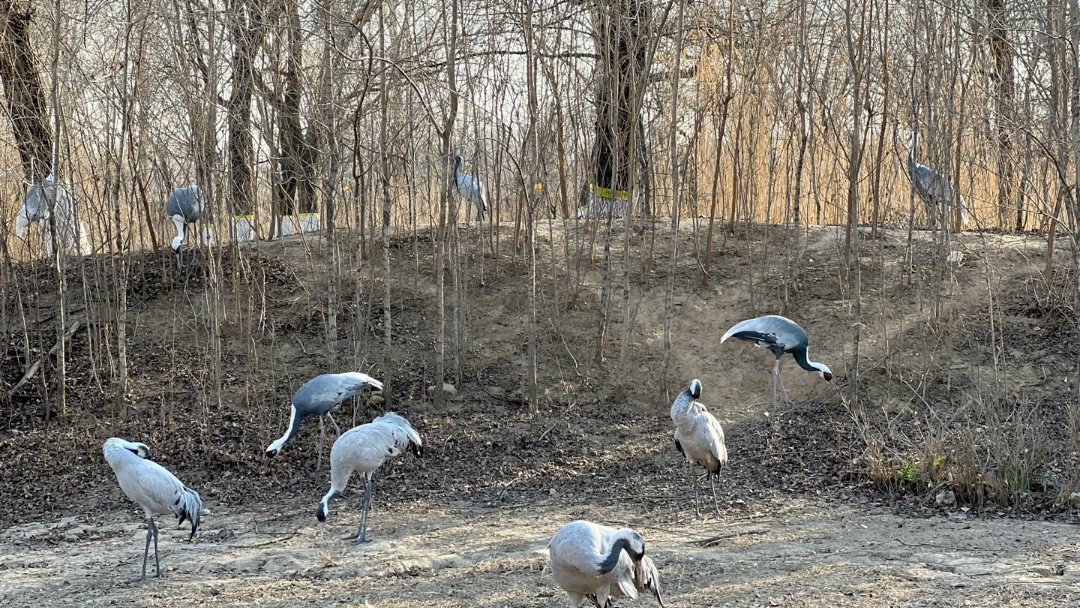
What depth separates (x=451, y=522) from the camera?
6680 millimetres

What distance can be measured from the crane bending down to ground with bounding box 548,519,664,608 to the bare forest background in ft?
9.14

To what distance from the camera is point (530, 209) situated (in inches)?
344

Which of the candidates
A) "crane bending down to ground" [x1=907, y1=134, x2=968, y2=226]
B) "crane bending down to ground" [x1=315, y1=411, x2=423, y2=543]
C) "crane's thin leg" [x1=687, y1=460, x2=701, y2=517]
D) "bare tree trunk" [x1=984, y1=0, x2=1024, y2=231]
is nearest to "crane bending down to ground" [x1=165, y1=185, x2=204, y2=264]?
"crane bending down to ground" [x1=315, y1=411, x2=423, y2=543]

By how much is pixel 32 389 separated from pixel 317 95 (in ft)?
11.5

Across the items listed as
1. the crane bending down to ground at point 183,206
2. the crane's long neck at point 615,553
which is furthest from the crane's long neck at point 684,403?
the crane bending down to ground at point 183,206

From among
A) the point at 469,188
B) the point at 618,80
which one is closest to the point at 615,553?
the point at 618,80

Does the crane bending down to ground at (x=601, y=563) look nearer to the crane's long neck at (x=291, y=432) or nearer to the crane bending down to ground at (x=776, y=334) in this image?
the crane's long neck at (x=291, y=432)

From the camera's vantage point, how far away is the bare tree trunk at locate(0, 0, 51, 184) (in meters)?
8.74

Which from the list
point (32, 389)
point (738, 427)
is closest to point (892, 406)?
point (738, 427)

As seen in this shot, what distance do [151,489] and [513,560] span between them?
193 cm

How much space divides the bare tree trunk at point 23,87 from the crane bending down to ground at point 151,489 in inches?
143

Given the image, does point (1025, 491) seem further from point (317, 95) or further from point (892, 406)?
point (317, 95)

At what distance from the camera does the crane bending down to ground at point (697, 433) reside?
21.5ft

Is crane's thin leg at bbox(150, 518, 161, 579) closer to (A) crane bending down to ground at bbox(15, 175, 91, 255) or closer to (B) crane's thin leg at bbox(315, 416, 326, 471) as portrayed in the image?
(B) crane's thin leg at bbox(315, 416, 326, 471)
